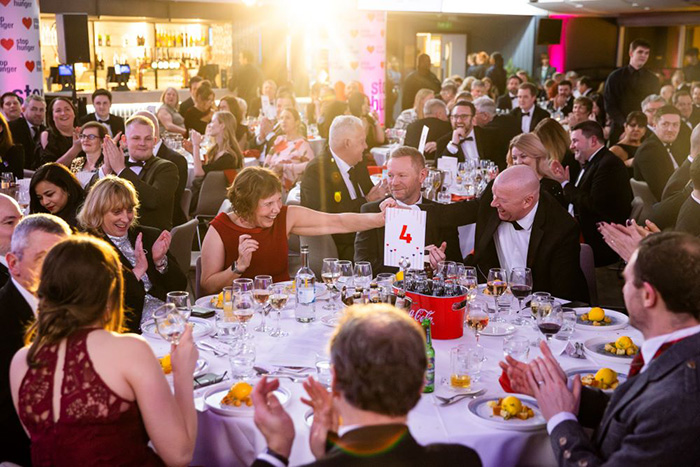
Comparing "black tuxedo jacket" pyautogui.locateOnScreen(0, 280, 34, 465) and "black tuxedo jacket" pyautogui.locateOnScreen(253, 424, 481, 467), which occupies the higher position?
"black tuxedo jacket" pyautogui.locateOnScreen(253, 424, 481, 467)

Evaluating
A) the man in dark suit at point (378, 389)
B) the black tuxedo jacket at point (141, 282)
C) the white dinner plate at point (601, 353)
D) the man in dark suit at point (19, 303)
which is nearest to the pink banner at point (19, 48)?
the black tuxedo jacket at point (141, 282)

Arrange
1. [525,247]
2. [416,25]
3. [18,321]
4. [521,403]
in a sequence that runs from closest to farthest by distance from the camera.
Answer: [521,403], [18,321], [525,247], [416,25]

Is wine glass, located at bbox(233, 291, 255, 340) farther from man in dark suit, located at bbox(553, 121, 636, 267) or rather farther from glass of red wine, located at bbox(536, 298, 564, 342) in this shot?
man in dark suit, located at bbox(553, 121, 636, 267)

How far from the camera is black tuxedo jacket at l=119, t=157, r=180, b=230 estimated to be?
5254 mm

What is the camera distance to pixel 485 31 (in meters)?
22.1

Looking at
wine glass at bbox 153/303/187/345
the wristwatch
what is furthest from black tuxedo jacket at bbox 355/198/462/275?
wine glass at bbox 153/303/187/345

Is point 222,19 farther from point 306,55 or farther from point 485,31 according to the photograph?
point 485,31

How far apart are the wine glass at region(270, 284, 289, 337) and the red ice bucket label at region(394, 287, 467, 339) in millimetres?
539

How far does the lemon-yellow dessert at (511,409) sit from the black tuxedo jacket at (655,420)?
8.1 inches

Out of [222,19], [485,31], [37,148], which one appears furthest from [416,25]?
[37,148]

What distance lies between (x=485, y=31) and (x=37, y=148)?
16.7 metres

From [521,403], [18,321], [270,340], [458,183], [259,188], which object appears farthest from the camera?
[458,183]

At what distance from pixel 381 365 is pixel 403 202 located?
3083 millimetres

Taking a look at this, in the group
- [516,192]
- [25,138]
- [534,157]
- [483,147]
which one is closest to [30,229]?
[516,192]
